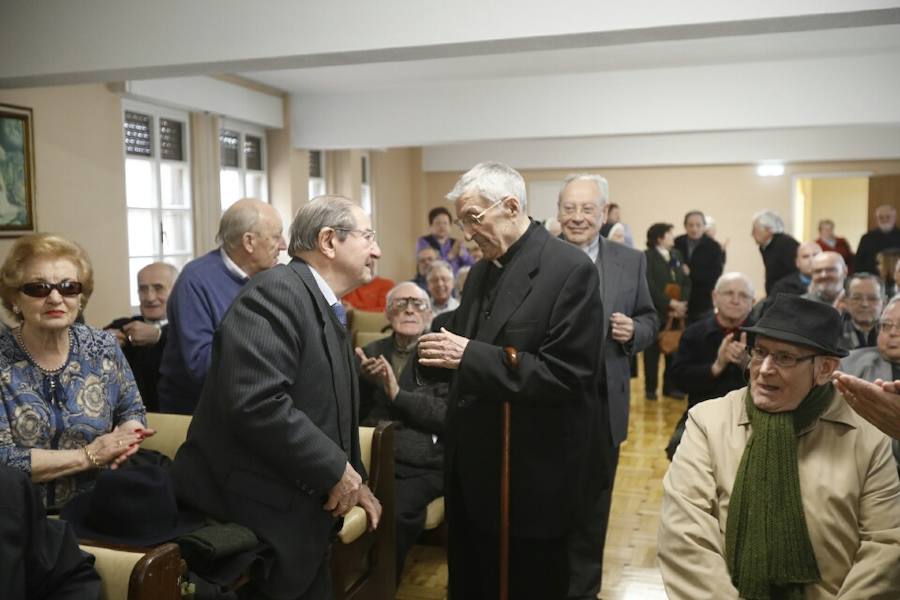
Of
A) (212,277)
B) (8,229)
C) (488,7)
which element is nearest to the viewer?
(212,277)

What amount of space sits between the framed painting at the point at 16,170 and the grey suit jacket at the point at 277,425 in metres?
3.51

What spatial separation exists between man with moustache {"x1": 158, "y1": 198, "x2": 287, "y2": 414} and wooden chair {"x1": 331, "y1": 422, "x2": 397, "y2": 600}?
64cm

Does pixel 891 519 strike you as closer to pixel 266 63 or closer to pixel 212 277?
pixel 212 277

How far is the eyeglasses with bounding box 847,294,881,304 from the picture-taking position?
373cm

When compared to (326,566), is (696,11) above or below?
above

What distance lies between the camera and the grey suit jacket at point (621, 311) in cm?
281

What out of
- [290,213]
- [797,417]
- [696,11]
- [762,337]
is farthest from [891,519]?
[290,213]

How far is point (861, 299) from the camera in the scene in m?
3.75

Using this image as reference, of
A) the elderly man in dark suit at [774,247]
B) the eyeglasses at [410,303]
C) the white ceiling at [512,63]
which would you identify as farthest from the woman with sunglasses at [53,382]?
the elderly man in dark suit at [774,247]

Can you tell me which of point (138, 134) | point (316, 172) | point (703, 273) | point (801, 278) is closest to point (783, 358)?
point (801, 278)

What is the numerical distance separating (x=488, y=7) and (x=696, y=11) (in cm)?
83

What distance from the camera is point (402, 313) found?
364cm

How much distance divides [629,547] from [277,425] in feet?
7.72

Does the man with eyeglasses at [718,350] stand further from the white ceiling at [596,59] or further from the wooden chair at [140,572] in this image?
the white ceiling at [596,59]
